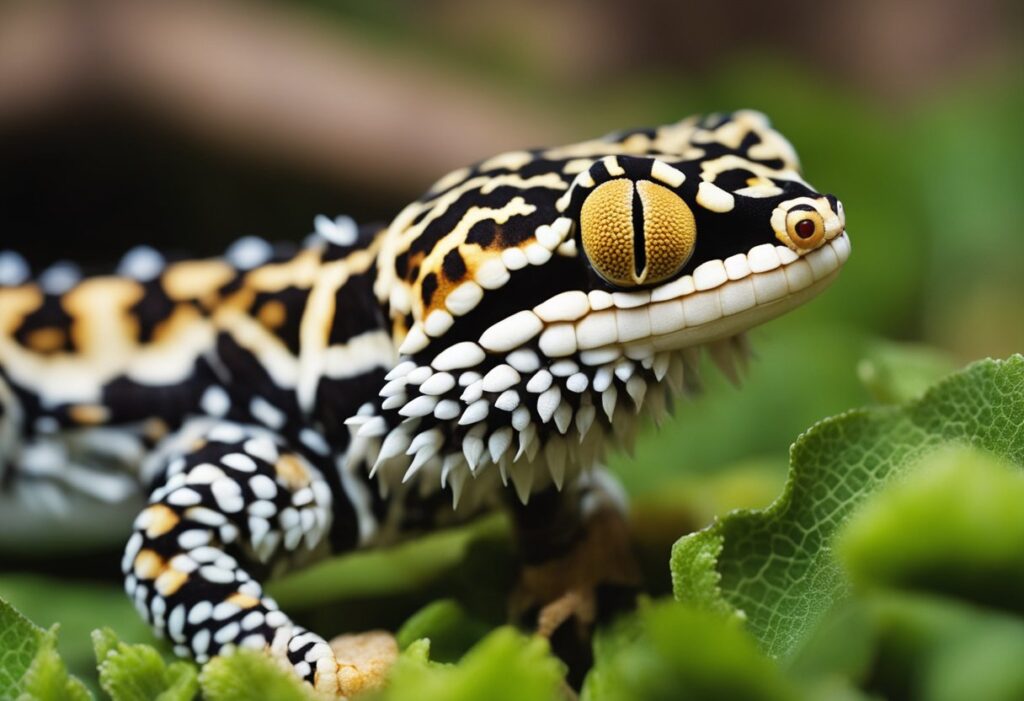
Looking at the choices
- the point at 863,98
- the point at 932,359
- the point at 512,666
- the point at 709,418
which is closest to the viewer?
the point at 512,666

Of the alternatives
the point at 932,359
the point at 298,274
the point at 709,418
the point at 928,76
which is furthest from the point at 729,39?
the point at 298,274

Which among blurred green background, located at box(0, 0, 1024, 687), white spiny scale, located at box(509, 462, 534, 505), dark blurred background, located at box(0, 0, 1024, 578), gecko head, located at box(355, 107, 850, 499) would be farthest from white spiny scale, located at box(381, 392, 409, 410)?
dark blurred background, located at box(0, 0, 1024, 578)

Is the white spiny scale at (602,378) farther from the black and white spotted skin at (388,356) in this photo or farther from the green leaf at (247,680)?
the green leaf at (247,680)

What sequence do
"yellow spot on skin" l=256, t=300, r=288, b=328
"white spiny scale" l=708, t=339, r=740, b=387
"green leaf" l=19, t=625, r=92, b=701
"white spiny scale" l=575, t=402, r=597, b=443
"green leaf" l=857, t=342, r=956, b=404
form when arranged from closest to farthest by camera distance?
1. "green leaf" l=19, t=625, r=92, b=701
2. "white spiny scale" l=575, t=402, r=597, b=443
3. "white spiny scale" l=708, t=339, r=740, b=387
4. "yellow spot on skin" l=256, t=300, r=288, b=328
5. "green leaf" l=857, t=342, r=956, b=404

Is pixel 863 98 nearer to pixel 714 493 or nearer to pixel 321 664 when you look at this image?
pixel 714 493

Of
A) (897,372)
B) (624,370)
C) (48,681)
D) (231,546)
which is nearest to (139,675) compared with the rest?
(48,681)

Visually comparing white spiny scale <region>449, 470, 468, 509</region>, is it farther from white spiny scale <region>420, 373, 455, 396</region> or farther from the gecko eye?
the gecko eye

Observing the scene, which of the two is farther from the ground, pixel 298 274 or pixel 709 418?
pixel 298 274
